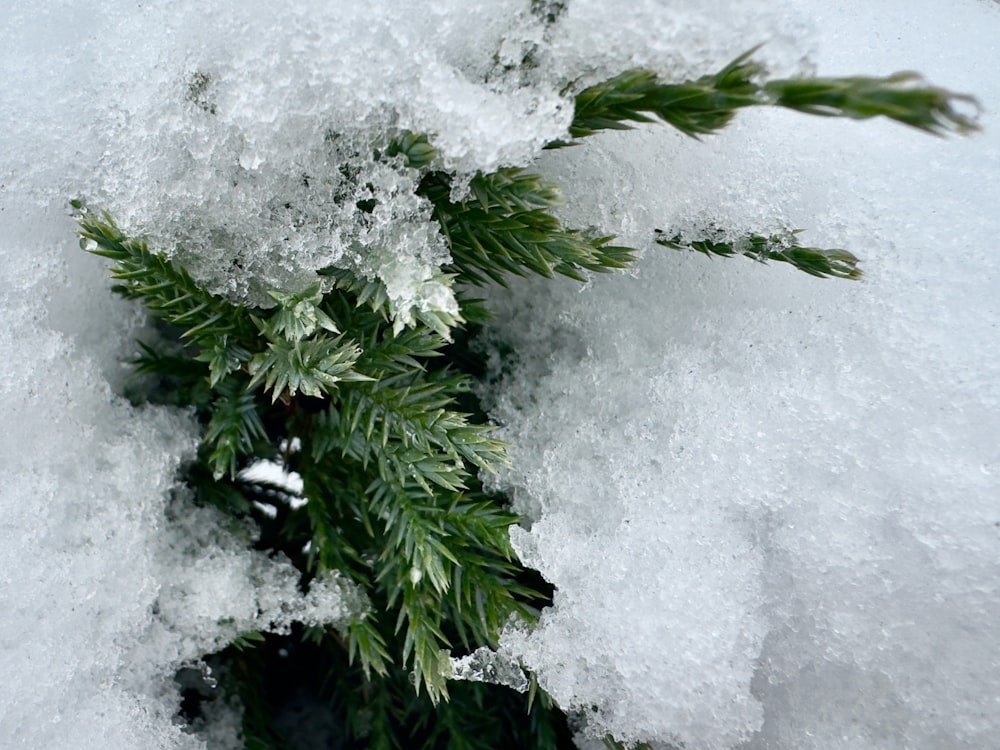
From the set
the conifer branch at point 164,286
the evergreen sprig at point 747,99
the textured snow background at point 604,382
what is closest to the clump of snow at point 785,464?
the textured snow background at point 604,382

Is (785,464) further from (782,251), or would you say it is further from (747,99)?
(747,99)

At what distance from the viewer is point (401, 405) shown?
962 millimetres

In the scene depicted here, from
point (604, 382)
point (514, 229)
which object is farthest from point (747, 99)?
point (604, 382)

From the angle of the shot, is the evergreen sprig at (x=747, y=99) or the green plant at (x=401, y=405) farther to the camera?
the green plant at (x=401, y=405)

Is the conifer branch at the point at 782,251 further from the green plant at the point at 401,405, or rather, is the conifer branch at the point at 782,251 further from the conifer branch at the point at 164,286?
the conifer branch at the point at 164,286

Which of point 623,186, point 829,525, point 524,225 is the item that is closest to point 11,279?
point 524,225

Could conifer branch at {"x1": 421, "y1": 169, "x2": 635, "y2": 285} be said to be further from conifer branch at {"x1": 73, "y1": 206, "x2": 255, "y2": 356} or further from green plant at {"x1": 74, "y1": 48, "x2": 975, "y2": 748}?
conifer branch at {"x1": 73, "y1": 206, "x2": 255, "y2": 356}

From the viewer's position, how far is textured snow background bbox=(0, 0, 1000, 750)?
88 cm

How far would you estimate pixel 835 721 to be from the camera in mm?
961

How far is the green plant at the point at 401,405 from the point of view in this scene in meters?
0.86

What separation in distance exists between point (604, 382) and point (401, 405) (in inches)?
11.3

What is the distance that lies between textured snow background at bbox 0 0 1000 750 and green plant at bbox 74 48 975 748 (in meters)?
0.04

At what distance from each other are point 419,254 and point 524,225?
121 millimetres

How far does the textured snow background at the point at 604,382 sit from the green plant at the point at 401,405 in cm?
4
